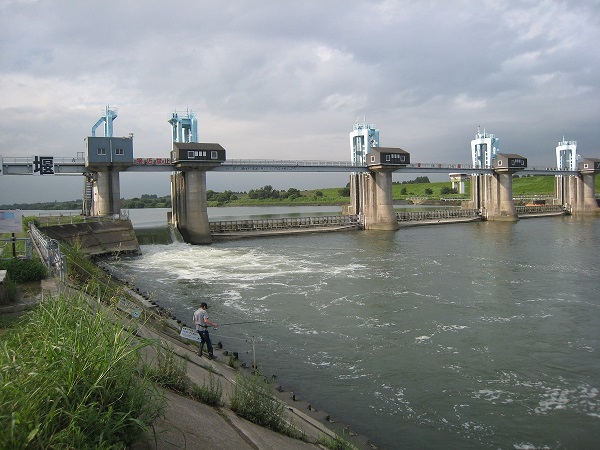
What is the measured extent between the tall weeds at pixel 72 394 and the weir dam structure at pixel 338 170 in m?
42.1

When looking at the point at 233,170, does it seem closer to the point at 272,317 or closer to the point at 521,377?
the point at 272,317

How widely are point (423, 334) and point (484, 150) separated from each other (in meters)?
72.4

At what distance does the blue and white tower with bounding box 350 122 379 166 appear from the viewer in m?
66.9

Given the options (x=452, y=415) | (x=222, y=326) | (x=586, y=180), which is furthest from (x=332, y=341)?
(x=586, y=180)

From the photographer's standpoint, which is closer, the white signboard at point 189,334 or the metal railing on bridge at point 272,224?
the white signboard at point 189,334

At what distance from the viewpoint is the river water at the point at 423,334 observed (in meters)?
10.5

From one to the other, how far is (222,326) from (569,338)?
12073mm

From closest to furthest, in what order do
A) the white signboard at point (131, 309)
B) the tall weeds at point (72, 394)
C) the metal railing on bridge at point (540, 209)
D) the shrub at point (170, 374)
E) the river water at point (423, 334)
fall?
the tall weeds at point (72, 394)
the shrub at point (170, 374)
the white signboard at point (131, 309)
the river water at point (423, 334)
the metal railing on bridge at point (540, 209)

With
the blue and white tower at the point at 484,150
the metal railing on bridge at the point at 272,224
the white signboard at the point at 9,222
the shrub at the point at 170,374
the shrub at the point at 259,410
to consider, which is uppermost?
the blue and white tower at the point at 484,150

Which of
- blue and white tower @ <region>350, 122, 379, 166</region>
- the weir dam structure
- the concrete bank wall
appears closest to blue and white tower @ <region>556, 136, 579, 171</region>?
the weir dam structure

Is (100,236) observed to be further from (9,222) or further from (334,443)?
(334,443)

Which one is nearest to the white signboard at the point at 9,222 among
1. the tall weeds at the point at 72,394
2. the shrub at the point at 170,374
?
the shrub at the point at 170,374

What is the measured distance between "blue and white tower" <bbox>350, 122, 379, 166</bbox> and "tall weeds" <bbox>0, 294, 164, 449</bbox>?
63116 mm

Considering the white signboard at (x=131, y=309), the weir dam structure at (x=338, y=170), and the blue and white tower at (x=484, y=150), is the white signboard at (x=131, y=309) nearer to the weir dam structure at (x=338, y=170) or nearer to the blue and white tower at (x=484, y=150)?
the weir dam structure at (x=338, y=170)
